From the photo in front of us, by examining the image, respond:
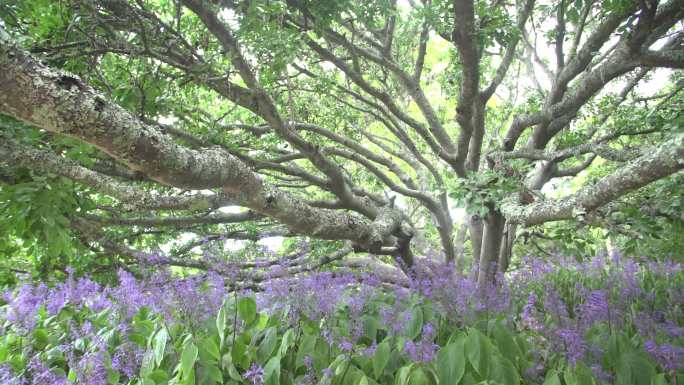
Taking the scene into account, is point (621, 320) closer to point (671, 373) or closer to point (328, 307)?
point (671, 373)

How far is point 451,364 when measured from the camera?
5.84 ft

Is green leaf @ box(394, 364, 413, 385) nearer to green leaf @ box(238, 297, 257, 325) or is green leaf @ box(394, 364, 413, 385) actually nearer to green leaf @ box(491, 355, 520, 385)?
green leaf @ box(491, 355, 520, 385)

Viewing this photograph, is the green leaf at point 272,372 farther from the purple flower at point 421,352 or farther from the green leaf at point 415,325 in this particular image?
the green leaf at point 415,325

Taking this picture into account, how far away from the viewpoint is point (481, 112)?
203 inches

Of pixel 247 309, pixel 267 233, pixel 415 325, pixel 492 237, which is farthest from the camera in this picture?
pixel 492 237

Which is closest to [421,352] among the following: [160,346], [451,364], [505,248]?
[451,364]

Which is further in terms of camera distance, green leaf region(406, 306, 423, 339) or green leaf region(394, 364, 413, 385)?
green leaf region(406, 306, 423, 339)

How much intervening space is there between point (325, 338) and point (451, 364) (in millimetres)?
608

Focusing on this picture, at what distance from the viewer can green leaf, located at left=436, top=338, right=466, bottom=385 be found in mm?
1745

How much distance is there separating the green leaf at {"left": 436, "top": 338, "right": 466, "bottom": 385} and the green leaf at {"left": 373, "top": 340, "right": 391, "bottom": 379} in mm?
222

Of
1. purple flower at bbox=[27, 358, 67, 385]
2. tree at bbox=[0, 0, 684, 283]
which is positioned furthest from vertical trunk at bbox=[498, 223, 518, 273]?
purple flower at bbox=[27, 358, 67, 385]

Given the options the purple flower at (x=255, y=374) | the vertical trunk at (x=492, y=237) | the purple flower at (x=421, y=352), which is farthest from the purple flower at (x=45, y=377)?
the vertical trunk at (x=492, y=237)

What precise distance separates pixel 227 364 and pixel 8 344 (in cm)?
125

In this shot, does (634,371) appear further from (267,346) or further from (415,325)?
(267,346)
